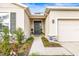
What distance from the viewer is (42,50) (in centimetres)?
935

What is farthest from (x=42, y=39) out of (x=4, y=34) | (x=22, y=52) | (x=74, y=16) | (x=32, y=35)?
(x=74, y=16)

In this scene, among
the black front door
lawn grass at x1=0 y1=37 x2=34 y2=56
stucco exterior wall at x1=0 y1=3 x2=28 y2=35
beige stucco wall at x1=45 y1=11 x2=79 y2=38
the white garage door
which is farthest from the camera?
beige stucco wall at x1=45 y1=11 x2=79 y2=38

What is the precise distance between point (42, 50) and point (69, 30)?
245 cm

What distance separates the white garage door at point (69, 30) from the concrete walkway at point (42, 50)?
113 cm

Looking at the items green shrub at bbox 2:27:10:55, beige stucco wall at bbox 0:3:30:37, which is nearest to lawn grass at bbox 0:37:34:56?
beige stucco wall at bbox 0:3:30:37

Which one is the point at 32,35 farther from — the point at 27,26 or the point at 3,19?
the point at 3,19

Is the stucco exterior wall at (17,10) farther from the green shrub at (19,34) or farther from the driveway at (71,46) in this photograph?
the driveway at (71,46)

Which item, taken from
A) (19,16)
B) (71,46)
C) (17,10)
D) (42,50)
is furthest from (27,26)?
(71,46)

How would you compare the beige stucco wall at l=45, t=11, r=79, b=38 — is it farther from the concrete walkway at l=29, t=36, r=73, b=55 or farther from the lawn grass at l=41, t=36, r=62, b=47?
the concrete walkway at l=29, t=36, r=73, b=55

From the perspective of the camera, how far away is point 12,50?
8.30 metres

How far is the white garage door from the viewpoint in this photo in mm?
10767

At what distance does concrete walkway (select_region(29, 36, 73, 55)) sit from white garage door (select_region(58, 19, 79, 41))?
3.70ft

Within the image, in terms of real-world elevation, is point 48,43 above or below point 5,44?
below

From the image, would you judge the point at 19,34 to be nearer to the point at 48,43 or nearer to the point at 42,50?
the point at 42,50
